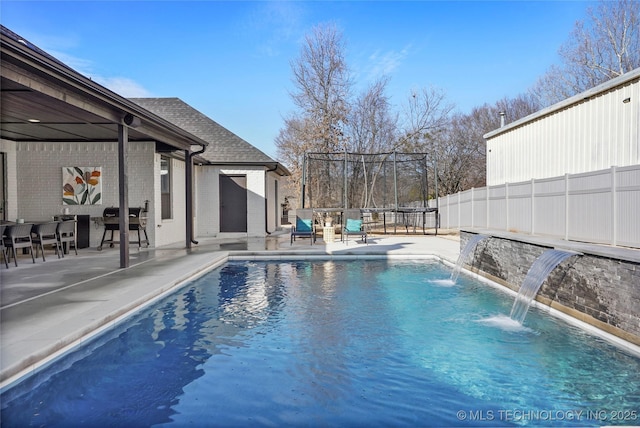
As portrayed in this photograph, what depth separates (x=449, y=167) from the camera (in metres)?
27.8

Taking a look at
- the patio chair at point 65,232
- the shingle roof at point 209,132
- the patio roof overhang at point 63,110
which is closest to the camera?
the patio roof overhang at point 63,110

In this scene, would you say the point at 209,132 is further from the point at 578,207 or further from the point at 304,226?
the point at 578,207

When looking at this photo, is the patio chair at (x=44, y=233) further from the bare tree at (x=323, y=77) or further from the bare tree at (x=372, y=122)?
the bare tree at (x=372, y=122)

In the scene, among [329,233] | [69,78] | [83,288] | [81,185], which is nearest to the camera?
[69,78]

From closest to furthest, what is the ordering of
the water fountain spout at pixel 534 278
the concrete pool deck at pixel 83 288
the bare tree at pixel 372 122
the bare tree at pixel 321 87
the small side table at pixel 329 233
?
the concrete pool deck at pixel 83 288, the water fountain spout at pixel 534 278, the small side table at pixel 329 233, the bare tree at pixel 321 87, the bare tree at pixel 372 122

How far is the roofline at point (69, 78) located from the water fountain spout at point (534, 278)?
586 centimetres

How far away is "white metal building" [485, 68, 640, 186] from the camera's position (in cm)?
689

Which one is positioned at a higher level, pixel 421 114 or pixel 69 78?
pixel 421 114

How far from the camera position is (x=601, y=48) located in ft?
69.4

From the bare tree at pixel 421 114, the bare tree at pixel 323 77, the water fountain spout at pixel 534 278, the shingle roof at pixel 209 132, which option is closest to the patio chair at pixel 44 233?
the shingle roof at pixel 209 132

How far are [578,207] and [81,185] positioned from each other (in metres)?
11.0

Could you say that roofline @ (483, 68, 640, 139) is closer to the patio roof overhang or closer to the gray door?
the patio roof overhang

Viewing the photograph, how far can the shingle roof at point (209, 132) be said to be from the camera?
1454 cm

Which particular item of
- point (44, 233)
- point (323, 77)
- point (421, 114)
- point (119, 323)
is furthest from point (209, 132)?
point (421, 114)
